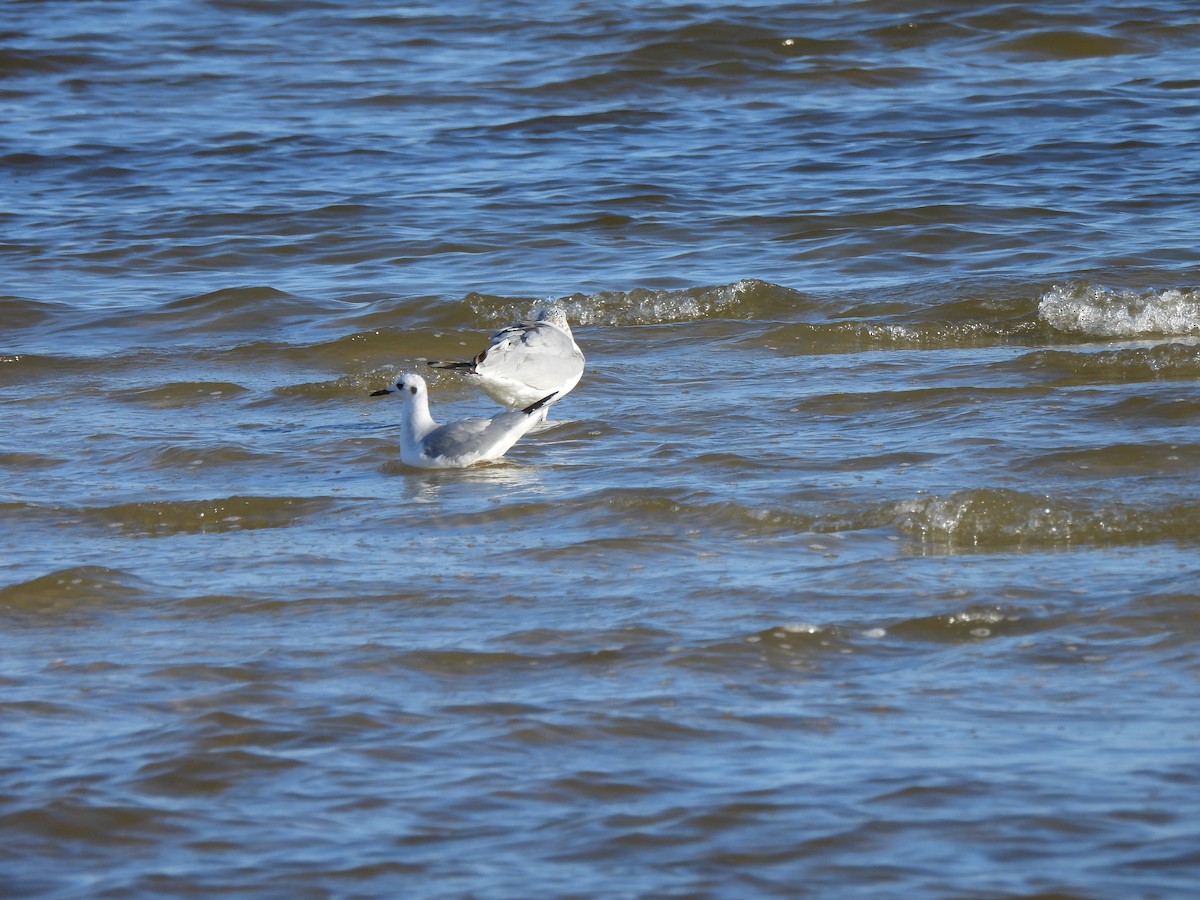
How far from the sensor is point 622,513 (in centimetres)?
612

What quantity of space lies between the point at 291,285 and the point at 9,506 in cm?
474

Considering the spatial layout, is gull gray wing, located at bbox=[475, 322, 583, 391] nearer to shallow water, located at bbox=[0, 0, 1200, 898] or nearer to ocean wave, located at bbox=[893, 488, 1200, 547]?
shallow water, located at bbox=[0, 0, 1200, 898]

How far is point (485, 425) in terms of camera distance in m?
7.08

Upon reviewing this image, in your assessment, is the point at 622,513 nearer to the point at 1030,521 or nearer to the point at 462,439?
the point at 462,439

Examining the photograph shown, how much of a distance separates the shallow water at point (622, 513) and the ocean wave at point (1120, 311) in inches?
1.3

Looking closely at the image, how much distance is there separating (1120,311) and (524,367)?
3451 millimetres

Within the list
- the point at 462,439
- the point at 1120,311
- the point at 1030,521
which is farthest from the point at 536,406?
the point at 1120,311

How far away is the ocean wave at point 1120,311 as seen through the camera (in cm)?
895

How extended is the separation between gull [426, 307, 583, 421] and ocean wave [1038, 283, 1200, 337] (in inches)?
113

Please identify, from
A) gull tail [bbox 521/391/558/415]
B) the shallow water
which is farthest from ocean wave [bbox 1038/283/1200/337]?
gull tail [bbox 521/391/558/415]

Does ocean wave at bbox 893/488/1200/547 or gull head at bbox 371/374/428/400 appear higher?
gull head at bbox 371/374/428/400

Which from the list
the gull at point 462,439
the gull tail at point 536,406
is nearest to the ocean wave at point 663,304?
the gull tail at point 536,406

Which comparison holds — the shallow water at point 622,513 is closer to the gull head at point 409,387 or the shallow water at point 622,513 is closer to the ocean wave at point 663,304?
the ocean wave at point 663,304

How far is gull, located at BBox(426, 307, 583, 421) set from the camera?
7586 mm
